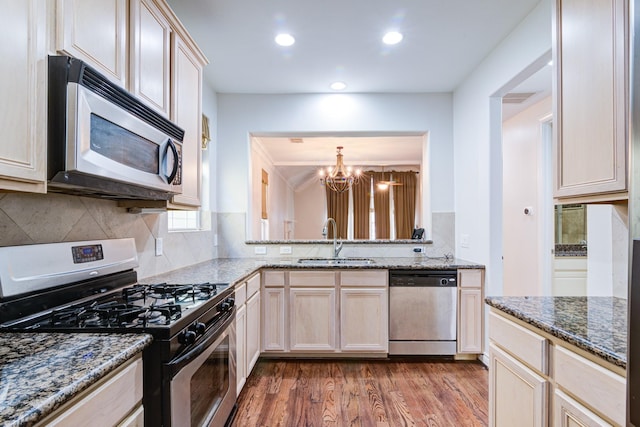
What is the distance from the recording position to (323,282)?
2885 mm

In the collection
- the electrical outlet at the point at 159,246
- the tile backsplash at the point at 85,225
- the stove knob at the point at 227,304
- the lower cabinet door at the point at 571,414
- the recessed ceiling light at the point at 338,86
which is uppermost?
the recessed ceiling light at the point at 338,86

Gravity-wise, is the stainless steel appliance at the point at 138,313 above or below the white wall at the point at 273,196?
below

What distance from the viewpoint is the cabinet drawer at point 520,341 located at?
3.95 ft

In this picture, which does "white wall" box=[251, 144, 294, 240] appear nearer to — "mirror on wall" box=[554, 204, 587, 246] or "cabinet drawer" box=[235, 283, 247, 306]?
"cabinet drawer" box=[235, 283, 247, 306]

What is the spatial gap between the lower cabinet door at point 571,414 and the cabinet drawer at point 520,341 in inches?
3.9

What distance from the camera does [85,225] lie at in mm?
1601

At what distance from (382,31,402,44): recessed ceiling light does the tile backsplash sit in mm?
2127

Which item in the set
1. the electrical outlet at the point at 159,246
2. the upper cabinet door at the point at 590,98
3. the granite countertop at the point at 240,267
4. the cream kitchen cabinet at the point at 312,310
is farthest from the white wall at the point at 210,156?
→ the upper cabinet door at the point at 590,98

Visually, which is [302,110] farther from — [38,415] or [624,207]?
[38,415]

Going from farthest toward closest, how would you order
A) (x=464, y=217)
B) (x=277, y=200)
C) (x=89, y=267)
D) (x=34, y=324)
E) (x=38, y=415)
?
1. (x=277, y=200)
2. (x=464, y=217)
3. (x=89, y=267)
4. (x=34, y=324)
5. (x=38, y=415)

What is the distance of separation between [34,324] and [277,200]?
19.7ft

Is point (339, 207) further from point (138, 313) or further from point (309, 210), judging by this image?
point (138, 313)

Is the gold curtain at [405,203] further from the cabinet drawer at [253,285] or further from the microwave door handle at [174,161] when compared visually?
the microwave door handle at [174,161]

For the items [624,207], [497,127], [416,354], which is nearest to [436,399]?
[416,354]
